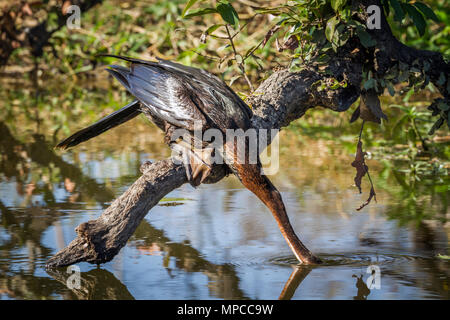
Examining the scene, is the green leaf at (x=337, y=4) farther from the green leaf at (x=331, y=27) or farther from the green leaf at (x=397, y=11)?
the green leaf at (x=397, y=11)

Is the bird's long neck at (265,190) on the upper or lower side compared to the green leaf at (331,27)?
lower

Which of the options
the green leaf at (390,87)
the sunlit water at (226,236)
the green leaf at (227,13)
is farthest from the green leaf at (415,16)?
the sunlit water at (226,236)

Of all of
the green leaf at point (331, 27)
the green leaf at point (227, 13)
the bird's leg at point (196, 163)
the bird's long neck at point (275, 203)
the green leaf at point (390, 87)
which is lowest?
the bird's long neck at point (275, 203)

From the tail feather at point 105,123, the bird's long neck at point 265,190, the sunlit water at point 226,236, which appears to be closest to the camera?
the sunlit water at point 226,236

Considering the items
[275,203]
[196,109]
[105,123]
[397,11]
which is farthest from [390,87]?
[105,123]

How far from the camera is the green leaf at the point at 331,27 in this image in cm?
255

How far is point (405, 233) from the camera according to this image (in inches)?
113

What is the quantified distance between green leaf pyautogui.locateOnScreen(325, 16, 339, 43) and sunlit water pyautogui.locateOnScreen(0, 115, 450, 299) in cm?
75

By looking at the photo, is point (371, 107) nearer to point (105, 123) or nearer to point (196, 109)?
point (196, 109)

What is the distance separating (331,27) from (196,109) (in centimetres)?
55

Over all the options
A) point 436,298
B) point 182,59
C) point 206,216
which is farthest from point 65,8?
point 436,298

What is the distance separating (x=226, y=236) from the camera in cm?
289

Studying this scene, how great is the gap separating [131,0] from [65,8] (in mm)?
2319

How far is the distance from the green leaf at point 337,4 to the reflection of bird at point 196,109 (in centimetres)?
46
